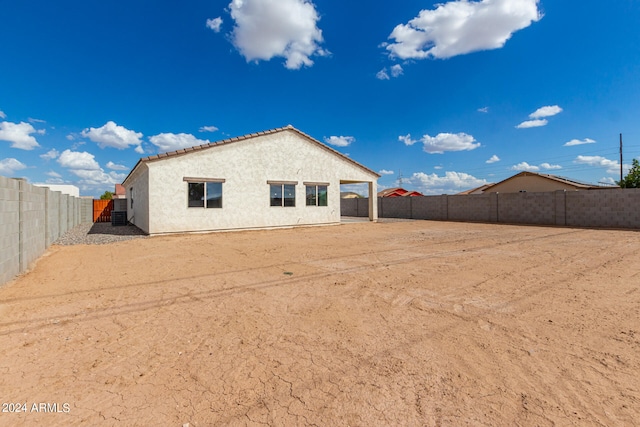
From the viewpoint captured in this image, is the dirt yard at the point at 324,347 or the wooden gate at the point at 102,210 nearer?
the dirt yard at the point at 324,347

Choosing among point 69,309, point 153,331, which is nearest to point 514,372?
point 153,331

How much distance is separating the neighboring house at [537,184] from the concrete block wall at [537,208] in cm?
925

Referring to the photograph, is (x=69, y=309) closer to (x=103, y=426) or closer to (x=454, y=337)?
(x=103, y=426)

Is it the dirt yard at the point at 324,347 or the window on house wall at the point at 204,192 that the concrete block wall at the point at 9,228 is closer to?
the dirt yard at the point at 324,347

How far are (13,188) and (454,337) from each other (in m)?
8.04

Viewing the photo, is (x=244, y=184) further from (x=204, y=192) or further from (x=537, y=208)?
(x=537, y=208)

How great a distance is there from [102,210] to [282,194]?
1811 centimetres

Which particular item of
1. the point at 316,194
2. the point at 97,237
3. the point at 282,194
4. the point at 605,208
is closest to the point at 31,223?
the point at 97,237

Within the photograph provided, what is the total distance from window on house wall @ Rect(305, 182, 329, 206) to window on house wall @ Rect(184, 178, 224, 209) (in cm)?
475

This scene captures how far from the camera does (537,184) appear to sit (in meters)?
26.1

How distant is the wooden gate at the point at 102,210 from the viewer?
23828 millimetres

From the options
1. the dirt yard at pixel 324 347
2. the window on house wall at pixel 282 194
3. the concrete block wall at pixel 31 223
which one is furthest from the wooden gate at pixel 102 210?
the dirt yard at pixel 324 347

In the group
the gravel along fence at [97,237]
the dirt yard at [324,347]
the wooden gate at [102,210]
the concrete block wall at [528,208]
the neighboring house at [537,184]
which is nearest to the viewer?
the dirt yard at [324,347]

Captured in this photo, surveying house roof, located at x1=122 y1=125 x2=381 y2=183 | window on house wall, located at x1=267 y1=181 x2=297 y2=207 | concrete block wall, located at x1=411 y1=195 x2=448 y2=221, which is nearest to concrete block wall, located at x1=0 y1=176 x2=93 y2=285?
house roof, located at x1=122 y1=125 x2=381 y2=183
